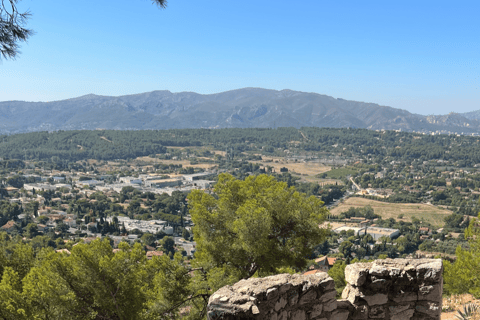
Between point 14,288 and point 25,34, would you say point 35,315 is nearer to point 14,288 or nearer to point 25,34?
point 14,288

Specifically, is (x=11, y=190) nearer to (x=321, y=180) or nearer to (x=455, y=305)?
(x=321, y=180)

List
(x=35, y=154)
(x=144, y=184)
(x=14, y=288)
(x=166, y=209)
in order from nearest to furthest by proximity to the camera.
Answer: (x=14, y=288) → (x=166, y=209) → (x=144, y=184) → (x=35, y=154)

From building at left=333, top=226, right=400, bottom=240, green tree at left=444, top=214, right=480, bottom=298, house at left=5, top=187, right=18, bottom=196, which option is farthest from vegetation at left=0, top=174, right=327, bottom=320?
house at left=5, top=187, right=18, bottom=196

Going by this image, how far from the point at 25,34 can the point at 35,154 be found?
504 ft

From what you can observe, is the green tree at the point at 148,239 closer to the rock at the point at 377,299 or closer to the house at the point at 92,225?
the house at the point at 92,225

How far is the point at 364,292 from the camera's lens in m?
6.53

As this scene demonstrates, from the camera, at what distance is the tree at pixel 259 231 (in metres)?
8.80

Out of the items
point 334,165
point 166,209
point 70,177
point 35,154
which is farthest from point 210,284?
point 35,154

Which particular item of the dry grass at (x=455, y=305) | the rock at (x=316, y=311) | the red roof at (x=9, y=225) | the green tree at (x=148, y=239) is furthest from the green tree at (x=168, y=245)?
the rock at (x=316, y=311)

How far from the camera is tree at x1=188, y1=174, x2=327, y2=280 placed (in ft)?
28.9

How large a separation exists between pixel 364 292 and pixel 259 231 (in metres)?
2.88

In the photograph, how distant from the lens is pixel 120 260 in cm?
841

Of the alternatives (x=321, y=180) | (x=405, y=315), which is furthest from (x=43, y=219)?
(x=321, y=180)

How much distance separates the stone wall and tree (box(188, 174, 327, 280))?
2.53 meters
